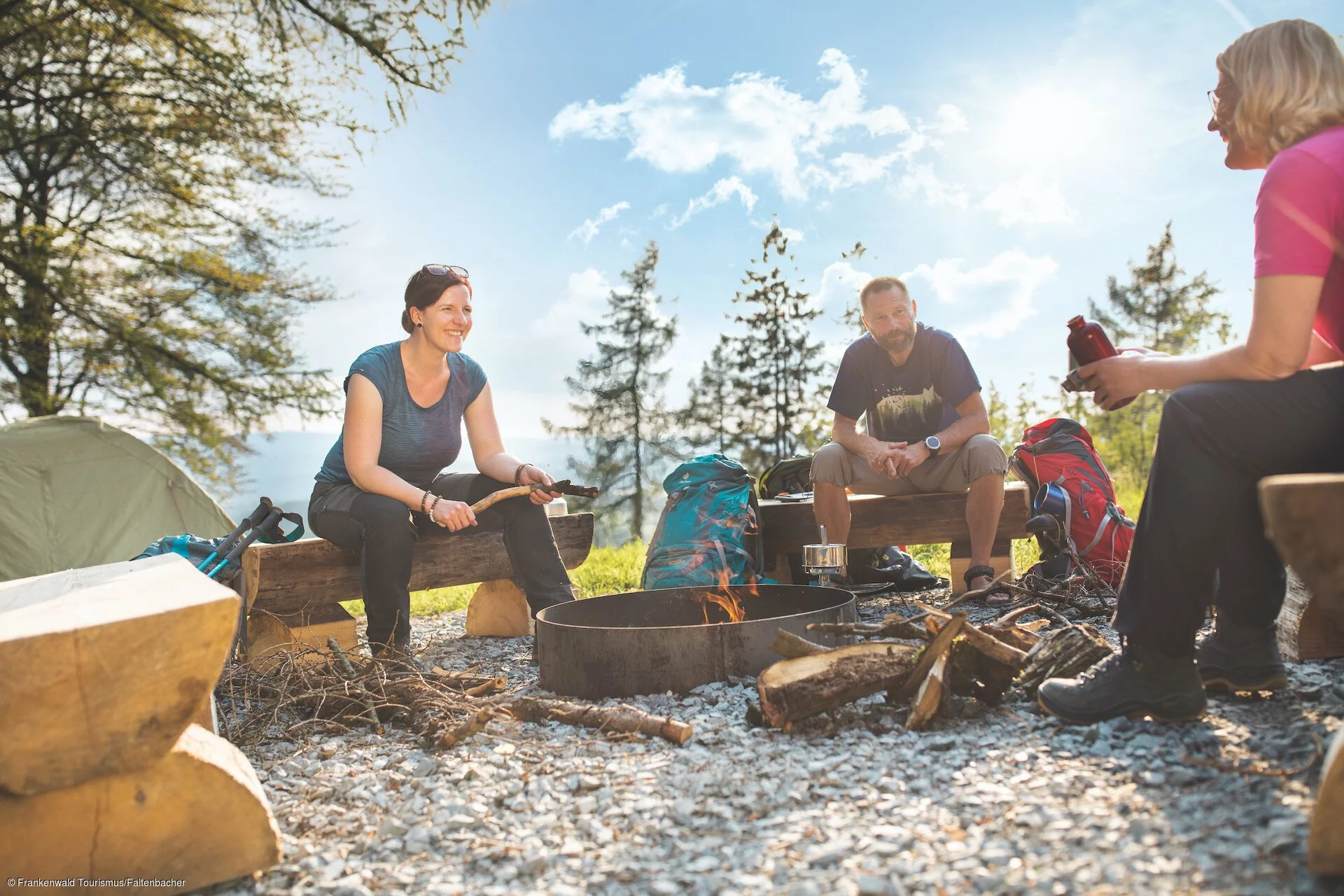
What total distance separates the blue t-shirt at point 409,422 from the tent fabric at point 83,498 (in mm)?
4512

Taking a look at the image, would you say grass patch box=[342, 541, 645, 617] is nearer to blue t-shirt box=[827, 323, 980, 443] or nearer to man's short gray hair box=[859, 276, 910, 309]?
blue t-shirt box=[827, 323, 980, 443]

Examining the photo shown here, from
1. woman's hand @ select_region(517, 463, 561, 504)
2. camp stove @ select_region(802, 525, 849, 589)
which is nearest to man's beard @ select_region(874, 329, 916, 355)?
camp stove @ select_region(802, 525, 849, 589)

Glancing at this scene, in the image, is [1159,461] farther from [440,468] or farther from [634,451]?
[634,451]

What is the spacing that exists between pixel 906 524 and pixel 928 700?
8.42 ft

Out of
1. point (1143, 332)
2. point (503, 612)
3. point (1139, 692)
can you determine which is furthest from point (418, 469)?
point (1143, 332)

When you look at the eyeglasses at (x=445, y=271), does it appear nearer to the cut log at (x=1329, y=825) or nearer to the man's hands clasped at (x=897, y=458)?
the man's hands clasped at (x=897, y=458)

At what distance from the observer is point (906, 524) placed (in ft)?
16.4

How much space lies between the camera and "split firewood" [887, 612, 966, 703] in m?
2.63

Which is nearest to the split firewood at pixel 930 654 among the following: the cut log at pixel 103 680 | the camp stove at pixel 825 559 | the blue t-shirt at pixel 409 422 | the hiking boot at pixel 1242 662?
the hiking boot at pixel 1242 662

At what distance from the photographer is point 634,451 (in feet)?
71.2

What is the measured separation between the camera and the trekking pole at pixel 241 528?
3.71m

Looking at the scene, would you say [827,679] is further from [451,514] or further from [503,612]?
[503,612]

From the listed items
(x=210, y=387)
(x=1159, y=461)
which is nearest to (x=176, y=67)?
(x=210, y=387)

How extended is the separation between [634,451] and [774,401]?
13.1ft
